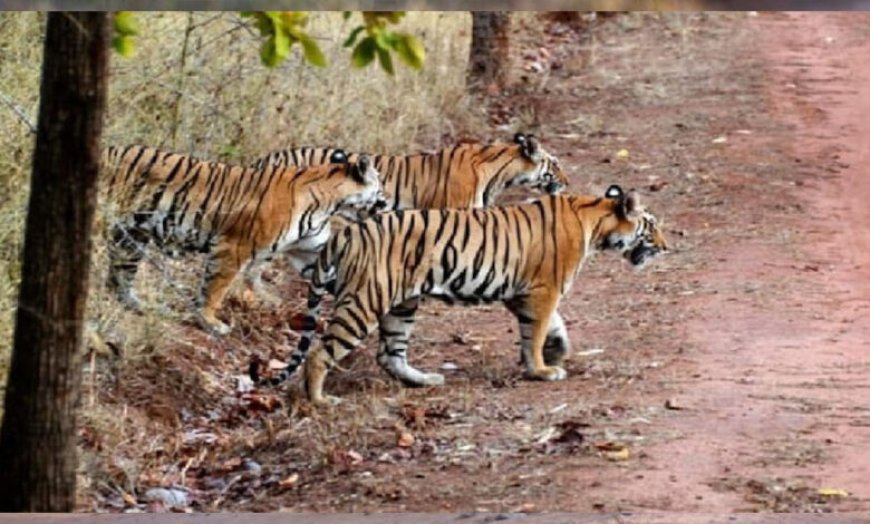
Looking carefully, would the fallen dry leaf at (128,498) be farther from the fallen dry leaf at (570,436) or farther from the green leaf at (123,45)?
the green leaf at (123,45)

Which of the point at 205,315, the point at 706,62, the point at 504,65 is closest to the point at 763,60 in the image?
the point at 706,62

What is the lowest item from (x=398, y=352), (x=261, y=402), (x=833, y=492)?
(x=833, y=492)

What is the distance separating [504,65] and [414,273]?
563 millimetres

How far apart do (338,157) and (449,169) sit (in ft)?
0.94

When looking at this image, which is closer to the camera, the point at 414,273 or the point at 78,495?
the point at 78,495

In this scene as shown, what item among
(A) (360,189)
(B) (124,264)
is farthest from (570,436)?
(B) (124,264)

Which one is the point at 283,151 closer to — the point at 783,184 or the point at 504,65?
the point at 504,65

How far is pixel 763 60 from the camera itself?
4.50 metres

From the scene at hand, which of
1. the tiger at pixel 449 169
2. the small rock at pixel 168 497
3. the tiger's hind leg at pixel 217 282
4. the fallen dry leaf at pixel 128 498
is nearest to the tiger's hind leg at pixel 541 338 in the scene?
the tiger at pixel 449 169

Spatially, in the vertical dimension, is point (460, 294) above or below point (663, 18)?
below

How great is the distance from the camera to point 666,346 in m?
4.29

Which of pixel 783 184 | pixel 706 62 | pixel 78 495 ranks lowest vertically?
pixel 78 495

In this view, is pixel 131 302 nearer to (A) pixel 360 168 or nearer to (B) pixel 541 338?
(A) pixel 360 168

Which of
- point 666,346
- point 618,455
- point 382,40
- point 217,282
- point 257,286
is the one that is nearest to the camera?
point 382,40
